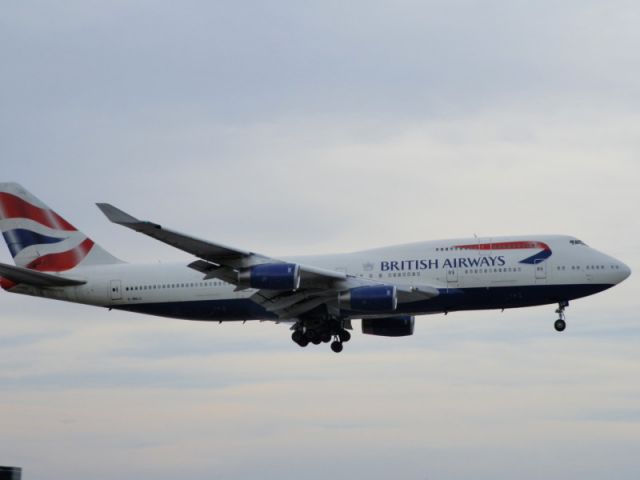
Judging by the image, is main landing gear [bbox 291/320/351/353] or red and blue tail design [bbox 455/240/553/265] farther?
main landing gear [bbox 291/320/351/353]

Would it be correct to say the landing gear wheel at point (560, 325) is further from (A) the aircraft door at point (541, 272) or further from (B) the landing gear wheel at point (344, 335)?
(B) the landing gear wheel at point (344, 335)

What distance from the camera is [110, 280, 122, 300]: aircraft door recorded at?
60.6 m

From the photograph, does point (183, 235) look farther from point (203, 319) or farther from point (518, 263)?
point (518, 263)

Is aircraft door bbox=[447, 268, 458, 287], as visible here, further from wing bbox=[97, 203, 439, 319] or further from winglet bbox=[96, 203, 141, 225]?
winglet bbox=[96, 203, 141, 225]

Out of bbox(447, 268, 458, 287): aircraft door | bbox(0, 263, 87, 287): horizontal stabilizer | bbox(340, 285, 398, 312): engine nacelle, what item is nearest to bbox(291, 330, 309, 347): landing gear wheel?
bbox(340, 285, 398, 312): engine nacelle

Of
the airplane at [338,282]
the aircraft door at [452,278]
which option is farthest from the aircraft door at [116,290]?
the aircraft door at [452,278]

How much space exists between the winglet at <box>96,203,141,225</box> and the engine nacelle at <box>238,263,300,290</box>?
6.24m

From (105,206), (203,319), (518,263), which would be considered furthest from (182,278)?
(518,263)

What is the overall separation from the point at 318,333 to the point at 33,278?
14009 mm

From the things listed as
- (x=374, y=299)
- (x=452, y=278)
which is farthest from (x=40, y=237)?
(x=452, y=278)

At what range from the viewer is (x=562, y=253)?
5597cm

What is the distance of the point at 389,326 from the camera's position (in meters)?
62.1

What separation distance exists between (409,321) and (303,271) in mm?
9360

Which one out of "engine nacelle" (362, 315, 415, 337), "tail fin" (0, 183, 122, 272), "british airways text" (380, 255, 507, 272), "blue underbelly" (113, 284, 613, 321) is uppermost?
"tail fin" (0, 183, 122, 272)
